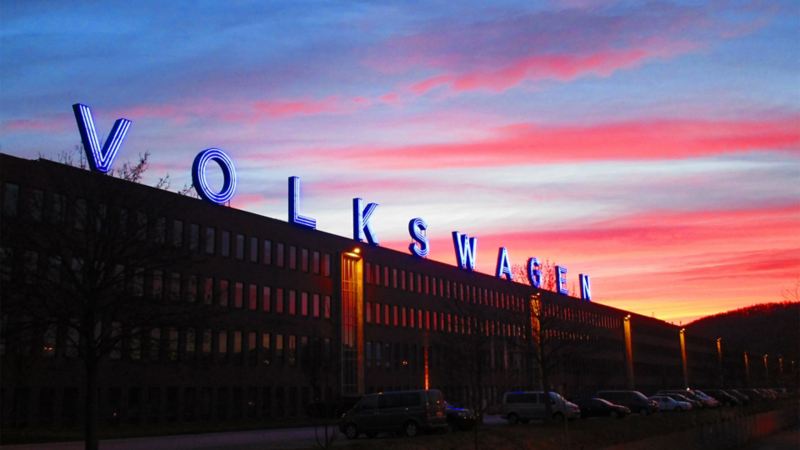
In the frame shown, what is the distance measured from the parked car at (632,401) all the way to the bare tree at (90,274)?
Answer: 43.4 meters

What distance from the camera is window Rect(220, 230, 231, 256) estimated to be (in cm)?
6394

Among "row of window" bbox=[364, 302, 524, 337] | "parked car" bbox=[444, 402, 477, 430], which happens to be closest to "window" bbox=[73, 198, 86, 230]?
"parked car" bbox=[444, 402, 477, 430]

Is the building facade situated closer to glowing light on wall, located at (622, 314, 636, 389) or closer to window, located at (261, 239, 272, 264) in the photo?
window, located at (261, 239, 272, 264)

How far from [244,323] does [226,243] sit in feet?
21.3

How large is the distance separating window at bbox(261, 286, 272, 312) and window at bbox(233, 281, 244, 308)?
A: 2660 mm

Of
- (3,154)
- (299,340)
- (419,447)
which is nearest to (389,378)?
(299,340)

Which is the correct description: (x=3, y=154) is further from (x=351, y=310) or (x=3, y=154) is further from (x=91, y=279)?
(x=351, y=310)

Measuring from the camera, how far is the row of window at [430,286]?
8250 cm

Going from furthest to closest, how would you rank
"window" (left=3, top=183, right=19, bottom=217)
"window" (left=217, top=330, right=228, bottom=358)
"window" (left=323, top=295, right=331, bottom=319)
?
"window" (left=323, top=295, right=331, bottom=319)
"window" (left=217, top=330, right=228, bottom=358)
"window" (left=3, top=183, right=19, bottom=217)

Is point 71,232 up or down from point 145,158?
down

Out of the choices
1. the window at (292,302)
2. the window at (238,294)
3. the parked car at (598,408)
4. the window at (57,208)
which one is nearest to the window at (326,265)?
the window at (292,302)

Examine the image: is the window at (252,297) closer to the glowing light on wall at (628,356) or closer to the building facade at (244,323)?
the building facade at (244,323)

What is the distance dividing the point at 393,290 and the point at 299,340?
629 inches

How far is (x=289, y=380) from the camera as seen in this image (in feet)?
228
